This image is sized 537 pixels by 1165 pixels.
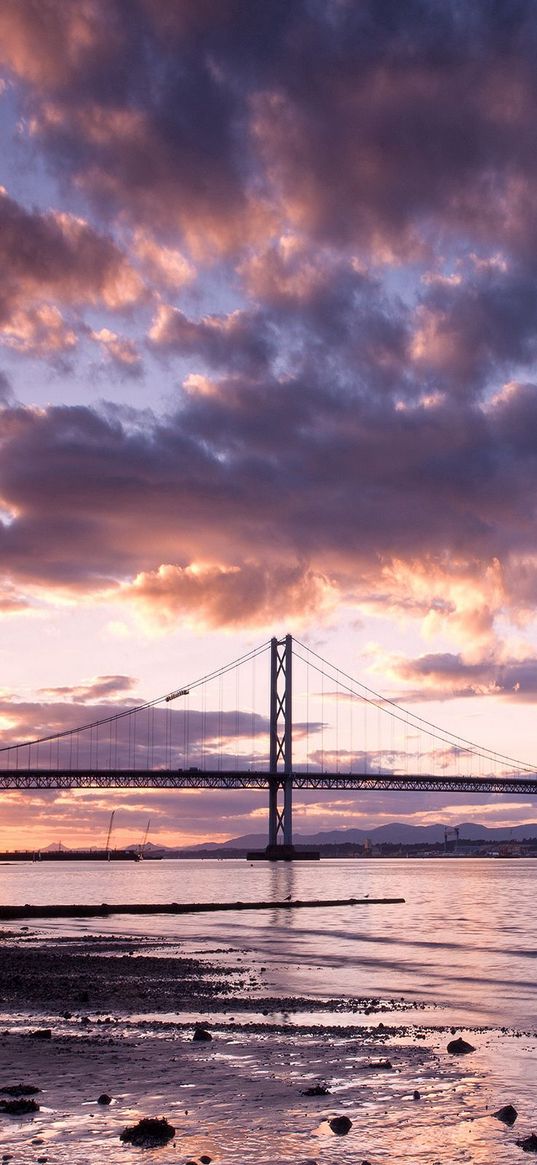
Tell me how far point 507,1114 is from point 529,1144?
124 cm

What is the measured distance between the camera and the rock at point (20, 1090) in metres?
12.2

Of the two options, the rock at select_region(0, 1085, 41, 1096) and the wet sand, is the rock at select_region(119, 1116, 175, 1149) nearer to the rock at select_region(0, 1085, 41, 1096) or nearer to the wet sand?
the wet sand

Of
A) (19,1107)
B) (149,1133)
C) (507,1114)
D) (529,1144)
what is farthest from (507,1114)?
(19,1107)

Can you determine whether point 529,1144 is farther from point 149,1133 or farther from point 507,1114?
point 149,1133

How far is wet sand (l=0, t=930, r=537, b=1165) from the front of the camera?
34.2 ft

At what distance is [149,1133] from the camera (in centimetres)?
1047

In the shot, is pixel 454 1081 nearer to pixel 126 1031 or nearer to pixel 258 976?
pixel 126 1031

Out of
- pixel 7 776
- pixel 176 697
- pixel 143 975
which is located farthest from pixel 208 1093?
pixel 176 697

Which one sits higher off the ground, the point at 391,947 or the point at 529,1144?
the point at 529,1144

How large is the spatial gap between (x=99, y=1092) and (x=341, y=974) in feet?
54.2

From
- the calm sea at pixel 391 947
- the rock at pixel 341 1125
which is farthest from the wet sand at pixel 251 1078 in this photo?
the calm sea at pixel 391 947

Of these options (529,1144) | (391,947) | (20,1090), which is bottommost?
(391,947)

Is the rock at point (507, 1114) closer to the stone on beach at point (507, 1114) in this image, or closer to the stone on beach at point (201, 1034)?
the stone on beach at point (507, 1114)

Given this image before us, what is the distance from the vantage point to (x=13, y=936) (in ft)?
127
